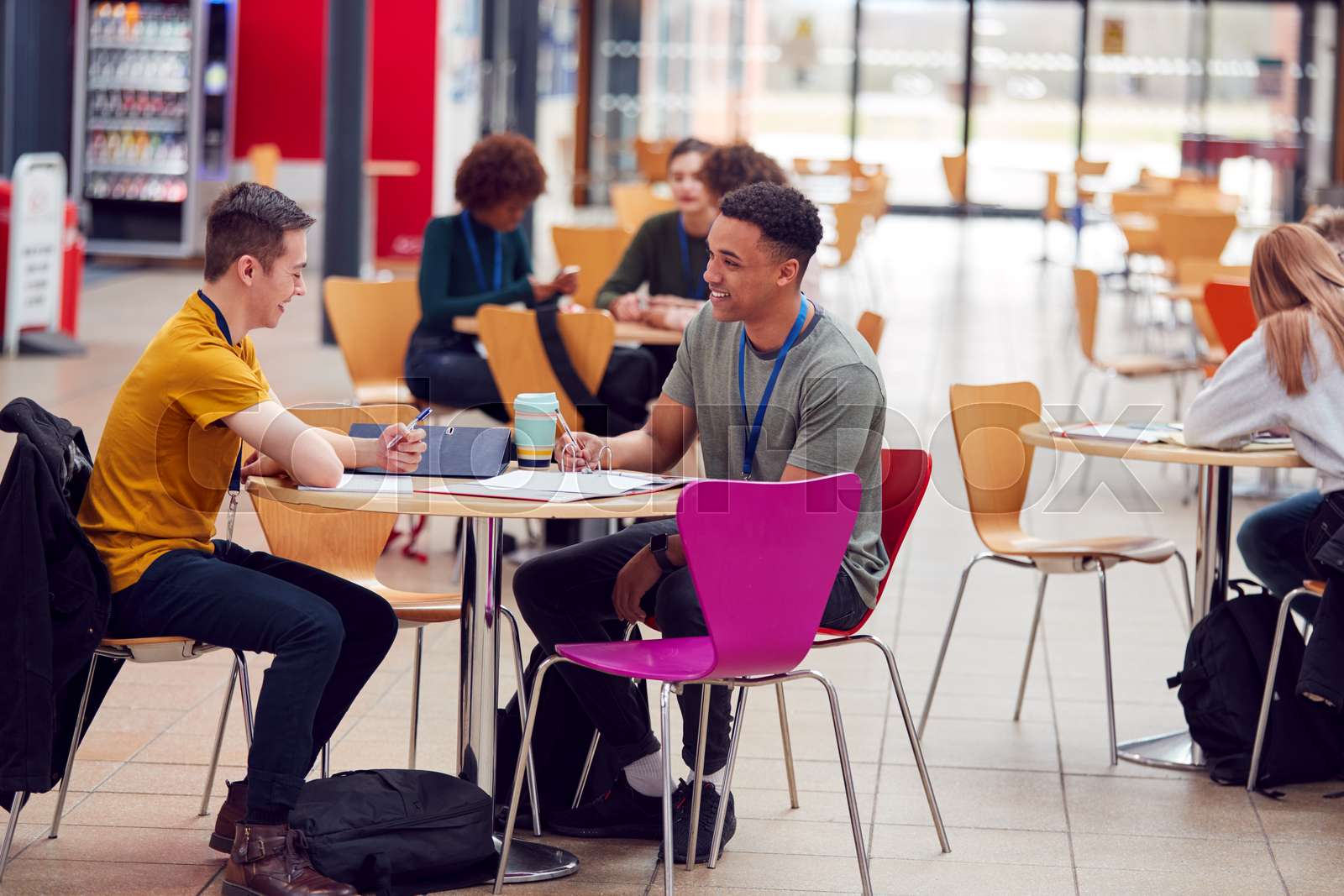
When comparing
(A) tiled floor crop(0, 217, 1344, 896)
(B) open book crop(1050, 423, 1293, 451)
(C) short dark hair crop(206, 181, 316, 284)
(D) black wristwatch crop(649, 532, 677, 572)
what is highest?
(C) short dark hair crop(206, 181, 316, 284)

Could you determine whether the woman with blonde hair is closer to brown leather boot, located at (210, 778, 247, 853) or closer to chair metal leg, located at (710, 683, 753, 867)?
chair metal leg, located at (710, 683, 753, 867)

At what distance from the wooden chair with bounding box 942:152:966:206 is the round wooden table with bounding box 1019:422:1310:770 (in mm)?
12117

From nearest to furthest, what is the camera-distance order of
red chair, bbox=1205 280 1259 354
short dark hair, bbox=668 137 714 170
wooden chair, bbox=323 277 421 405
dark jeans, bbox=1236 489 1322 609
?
1. dark jeans, bbox=1236 489 1322 609
2. wooden chair, bbox=323 277 421 405
3. short dark hair, bbox=668 137 714 170
4. red chair, bbox=1205 280 1259 354

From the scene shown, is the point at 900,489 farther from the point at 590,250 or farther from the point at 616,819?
the point at 590,250

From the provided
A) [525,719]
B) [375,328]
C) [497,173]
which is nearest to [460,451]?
[525,719]

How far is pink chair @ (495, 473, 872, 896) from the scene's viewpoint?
2.61m

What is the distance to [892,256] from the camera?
599 inches

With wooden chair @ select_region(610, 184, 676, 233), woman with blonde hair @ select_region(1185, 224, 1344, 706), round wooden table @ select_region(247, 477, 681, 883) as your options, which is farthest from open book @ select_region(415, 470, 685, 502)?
wooden chair @ select_region(610, 184, 676, 233)

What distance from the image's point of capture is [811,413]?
2.95 metres

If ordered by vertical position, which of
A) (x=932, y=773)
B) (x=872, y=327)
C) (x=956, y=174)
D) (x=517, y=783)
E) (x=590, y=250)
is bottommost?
(x=932, y=773)

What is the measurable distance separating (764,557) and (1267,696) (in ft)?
4.45

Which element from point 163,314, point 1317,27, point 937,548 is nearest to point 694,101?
point 1317,27

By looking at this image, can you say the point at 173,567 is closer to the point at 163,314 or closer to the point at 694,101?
the point at 163,314

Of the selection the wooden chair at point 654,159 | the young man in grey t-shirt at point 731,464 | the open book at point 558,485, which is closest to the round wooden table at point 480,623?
the open book at point 558,485
